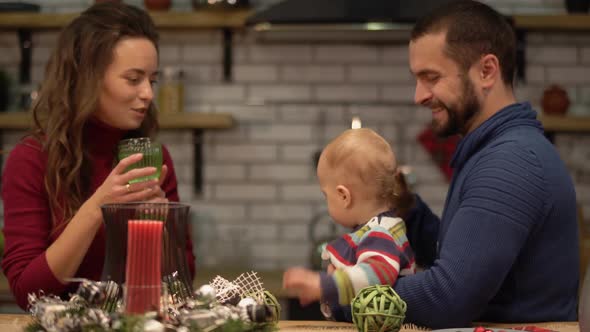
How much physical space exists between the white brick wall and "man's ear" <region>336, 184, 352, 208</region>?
2.53 metres

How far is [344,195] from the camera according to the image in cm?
201

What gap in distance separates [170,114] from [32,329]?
9.82ft

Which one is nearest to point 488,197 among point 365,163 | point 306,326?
point 365,163

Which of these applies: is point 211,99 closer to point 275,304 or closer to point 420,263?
point 420,263

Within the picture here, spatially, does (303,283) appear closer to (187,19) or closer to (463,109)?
(463,109)

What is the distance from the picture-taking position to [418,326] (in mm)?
1898

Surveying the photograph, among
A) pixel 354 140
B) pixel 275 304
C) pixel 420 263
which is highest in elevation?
pixel 354 140

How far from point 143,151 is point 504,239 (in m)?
0.83

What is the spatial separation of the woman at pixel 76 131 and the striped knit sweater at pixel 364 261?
0.56 m

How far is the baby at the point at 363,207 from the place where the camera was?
1847 mm

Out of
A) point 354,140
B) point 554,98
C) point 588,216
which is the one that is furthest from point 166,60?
point 354,140

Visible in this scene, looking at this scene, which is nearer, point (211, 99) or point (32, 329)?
point (32, 329)

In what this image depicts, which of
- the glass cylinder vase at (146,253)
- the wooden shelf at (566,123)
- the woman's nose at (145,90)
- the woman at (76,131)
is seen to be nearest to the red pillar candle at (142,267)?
the glass cylinder vase at (146,253)

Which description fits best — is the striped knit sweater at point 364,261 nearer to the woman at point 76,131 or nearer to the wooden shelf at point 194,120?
the woman at point 76,131
